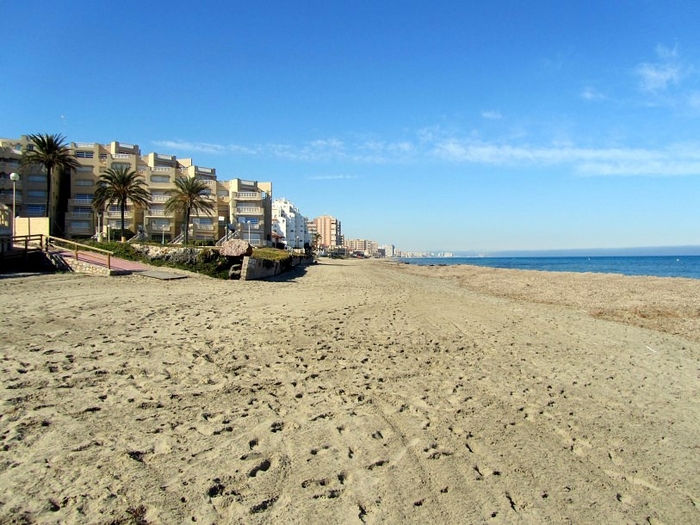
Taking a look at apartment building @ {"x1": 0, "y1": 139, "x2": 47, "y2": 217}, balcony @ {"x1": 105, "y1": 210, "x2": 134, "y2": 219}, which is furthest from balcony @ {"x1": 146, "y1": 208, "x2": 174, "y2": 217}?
apartment building @ {"x1": 0, "y1": 139, "x2": 47, "y2": 217}

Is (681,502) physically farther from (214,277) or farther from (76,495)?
(214,277)

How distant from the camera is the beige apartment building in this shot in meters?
54.1

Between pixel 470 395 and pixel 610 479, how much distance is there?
206 centimetres

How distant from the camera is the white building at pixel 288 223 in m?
110

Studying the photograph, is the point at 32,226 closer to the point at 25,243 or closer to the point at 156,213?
the point at 25,243

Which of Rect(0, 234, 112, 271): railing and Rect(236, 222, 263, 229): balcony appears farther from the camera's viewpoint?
Rect(236, 222, 263, 229): balcony

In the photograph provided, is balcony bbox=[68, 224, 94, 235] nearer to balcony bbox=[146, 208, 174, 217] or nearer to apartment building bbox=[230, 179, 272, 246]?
balcony bbox=[146, 208, 174, 217]

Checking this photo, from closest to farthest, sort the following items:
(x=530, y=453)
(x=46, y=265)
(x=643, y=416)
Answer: (x=530, y=453) → (x=643, y=416) → (x=46, y=265)

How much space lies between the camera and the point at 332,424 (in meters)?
4.61

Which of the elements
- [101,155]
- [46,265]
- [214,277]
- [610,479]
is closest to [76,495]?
[610,479]

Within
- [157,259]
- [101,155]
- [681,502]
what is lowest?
[681,502]

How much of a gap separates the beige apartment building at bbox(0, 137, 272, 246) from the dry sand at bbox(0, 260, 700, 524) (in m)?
47.2

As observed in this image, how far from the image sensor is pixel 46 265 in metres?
22.5

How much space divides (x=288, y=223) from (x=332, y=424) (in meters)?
114
